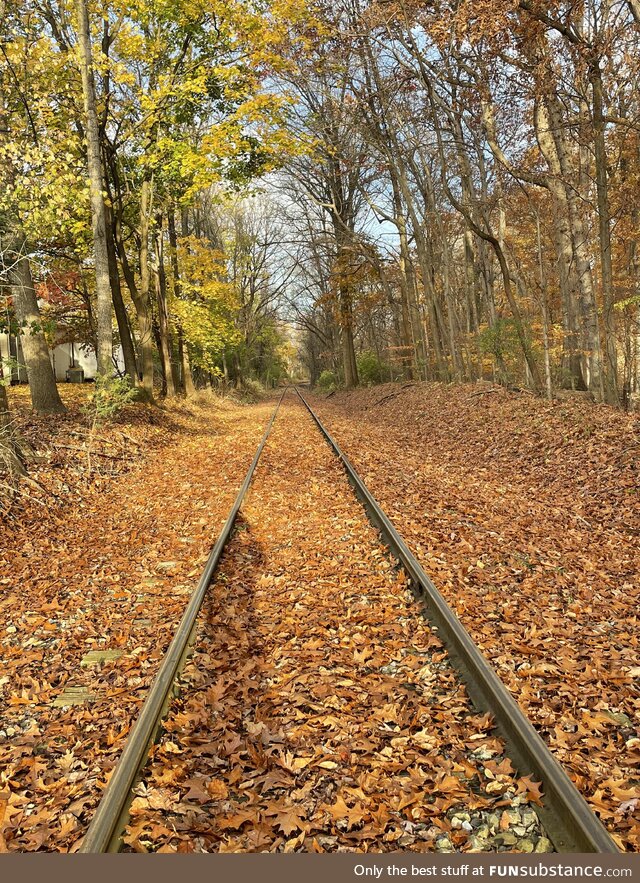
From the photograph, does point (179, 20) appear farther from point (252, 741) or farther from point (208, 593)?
point (252, 741)

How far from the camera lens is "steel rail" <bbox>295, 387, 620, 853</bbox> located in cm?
245

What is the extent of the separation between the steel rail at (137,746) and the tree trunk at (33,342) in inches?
328

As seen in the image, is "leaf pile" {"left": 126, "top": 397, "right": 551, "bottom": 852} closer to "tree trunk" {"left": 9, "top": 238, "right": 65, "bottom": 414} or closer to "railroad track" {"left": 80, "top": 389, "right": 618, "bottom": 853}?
"railroad track" {"left": 80, "top": 389, "right": 618, "bottom": 853}

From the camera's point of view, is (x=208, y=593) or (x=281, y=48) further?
(x=281, y=48)

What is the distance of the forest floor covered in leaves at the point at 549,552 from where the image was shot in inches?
129

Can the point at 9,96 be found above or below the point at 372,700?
above

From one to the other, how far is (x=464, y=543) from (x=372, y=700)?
116 inches

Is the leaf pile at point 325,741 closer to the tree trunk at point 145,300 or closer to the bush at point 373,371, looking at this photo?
the tree trunk at point 145,300

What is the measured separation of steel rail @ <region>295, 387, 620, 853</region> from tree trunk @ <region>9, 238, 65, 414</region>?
9.48 metres

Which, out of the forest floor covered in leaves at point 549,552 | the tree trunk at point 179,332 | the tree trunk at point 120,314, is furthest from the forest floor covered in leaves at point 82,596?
the tree trunk at point 179,332

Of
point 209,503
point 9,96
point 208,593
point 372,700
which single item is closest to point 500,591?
point 372,700

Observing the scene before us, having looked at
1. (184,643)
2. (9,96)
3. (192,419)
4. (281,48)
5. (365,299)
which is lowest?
(184,643)

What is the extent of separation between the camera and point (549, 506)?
760cm

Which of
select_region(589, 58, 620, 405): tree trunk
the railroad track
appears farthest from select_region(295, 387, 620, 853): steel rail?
select_region(589, 58, 620, 405): tree trunk
